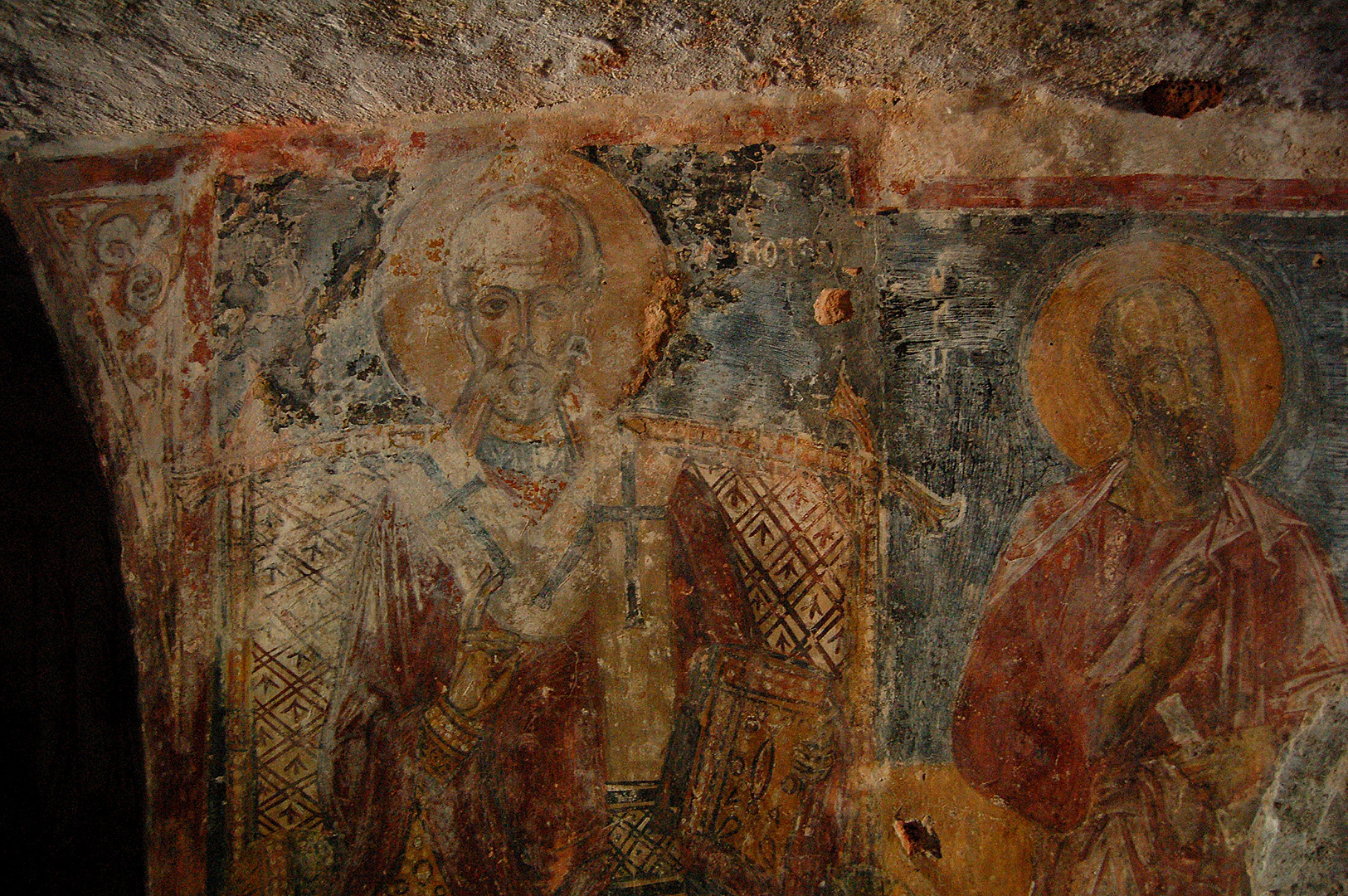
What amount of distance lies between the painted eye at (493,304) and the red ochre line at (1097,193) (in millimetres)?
1201

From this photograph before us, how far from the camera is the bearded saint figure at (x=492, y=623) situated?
2.10 metres

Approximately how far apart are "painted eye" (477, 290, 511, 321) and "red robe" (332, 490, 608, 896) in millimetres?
812

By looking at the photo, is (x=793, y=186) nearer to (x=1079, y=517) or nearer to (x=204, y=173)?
(x=1079, y=517)

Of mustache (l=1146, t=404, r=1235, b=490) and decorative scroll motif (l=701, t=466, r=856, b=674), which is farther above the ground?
mustache (l=1146, t=404, r=1235, b=490)

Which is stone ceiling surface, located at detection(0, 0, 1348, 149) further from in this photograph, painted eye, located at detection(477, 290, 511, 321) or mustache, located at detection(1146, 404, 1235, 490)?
mustache, located at detection(1146, 404, 1235, 490)

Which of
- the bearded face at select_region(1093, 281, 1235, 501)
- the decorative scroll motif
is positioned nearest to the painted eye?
the decorative scroll motif

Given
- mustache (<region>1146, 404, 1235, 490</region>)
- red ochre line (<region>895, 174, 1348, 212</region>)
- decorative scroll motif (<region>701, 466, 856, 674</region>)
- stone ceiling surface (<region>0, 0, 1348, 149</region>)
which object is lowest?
decorative scroll motif (<region>701, 466, 856, 674</region>)

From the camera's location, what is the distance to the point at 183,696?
214cm

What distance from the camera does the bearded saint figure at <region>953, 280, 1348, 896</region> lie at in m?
2.12

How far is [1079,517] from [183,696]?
2.67 metres

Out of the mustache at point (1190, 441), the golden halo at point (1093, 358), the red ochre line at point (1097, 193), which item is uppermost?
the red ochre line at point (1097, 193)

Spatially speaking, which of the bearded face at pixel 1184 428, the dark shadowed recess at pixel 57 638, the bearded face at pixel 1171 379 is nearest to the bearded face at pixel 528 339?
the dark shadowed recess at pixel 57 638

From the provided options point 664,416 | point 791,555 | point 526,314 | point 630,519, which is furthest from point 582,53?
point 791,555

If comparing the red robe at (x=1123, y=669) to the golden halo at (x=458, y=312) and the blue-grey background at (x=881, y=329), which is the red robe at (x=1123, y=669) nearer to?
the blue-grey background at (x=881, y=329)
